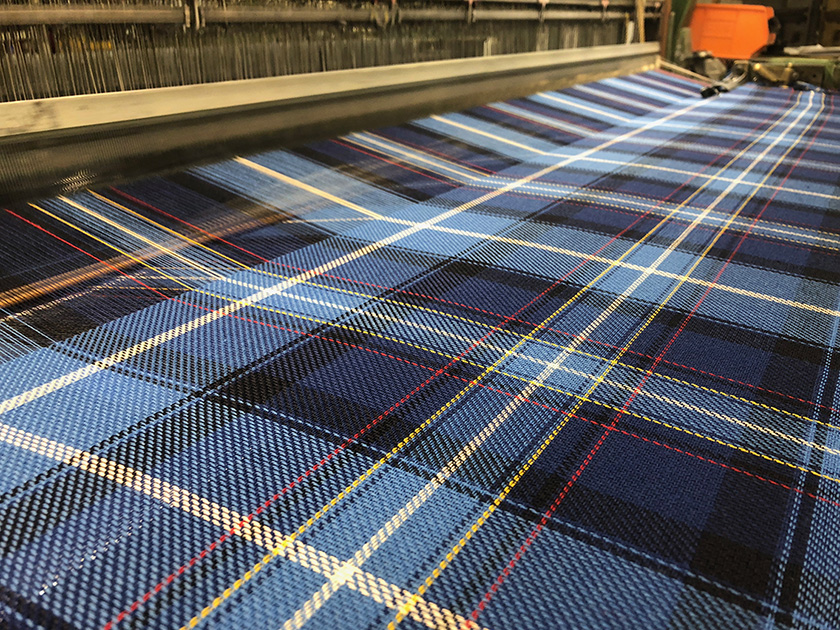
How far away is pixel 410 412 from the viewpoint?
2.02 ft

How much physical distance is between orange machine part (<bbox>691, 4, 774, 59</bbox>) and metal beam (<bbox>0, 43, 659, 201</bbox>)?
219 centimetres

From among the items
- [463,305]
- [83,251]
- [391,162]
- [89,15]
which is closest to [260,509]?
[463,305]

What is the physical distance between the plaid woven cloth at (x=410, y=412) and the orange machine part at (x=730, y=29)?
2.88 meters

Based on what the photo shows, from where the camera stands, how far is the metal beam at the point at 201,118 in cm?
102

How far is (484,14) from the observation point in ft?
6.70

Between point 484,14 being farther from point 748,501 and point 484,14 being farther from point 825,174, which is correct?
point 748,501

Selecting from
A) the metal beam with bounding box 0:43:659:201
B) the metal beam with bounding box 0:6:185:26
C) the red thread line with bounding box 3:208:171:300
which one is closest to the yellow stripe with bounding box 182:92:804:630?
the red thread line with bounding box 3:208:171:300

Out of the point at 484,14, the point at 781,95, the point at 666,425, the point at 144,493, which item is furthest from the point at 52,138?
the point at 781,95

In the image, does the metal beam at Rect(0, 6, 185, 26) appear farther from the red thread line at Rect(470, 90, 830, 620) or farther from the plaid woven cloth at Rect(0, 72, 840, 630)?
the red thread line at Rect(470, 90, 830, 620)

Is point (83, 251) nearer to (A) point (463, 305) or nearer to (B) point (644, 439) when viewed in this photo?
(A) point (463, 305)

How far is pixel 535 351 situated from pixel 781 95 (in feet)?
8.81

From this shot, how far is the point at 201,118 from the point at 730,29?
3410 millimetres

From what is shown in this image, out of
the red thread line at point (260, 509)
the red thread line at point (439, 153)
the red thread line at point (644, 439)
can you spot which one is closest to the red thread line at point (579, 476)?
the red thread line at point (644, 439)

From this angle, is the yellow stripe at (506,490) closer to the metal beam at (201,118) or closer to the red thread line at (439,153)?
the red thread line at (439,153)
